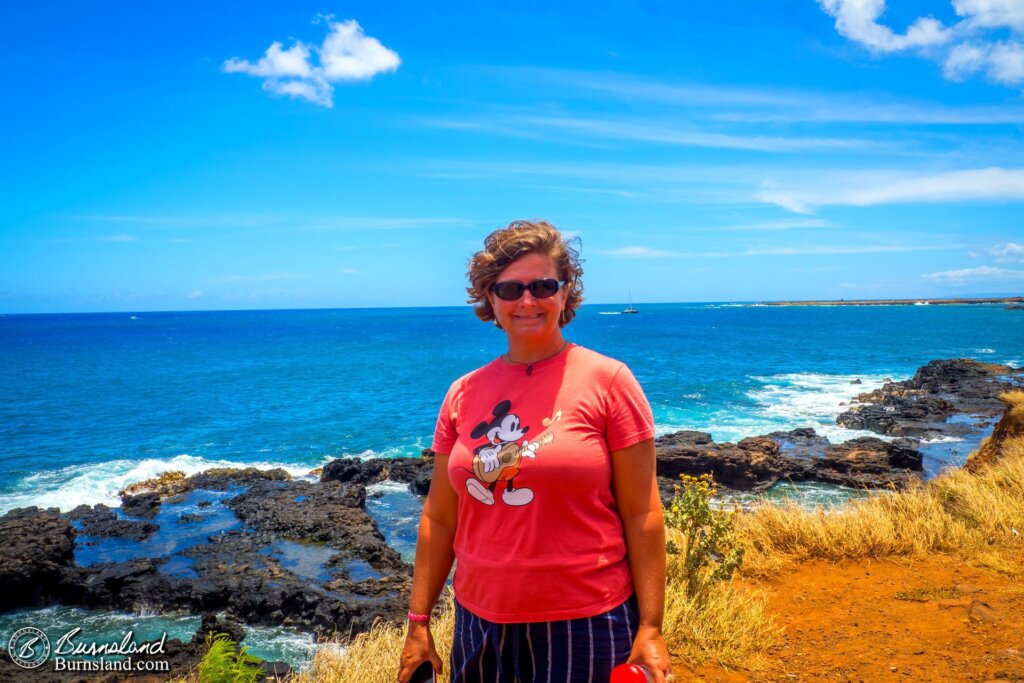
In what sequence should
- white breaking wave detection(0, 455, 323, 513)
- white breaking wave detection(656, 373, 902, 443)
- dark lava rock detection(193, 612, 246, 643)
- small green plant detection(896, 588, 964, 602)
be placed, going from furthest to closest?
white breaking wave detection(656, 373, 902, 443) < white breaking wave detection(0, 455, 323, 513) < dark lava rock detection(193, 612, 246, 643) < small green plant detection(896, 588, 964, 602)

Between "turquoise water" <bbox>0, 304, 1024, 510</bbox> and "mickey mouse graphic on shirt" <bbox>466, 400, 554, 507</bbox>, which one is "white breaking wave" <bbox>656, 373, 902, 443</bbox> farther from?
"mickey mouse graphic on shirt" <bbox>466, 400, 554, 507</bbox>

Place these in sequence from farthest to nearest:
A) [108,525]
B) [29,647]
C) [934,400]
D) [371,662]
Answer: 1. [934,400]
2. [108,525]
3. [29,647]
4. [371,662]

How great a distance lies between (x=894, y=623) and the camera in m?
5.00

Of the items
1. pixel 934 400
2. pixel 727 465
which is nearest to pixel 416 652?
pixel 727 465

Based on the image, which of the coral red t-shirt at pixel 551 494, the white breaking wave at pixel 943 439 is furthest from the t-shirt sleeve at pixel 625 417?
the white breaking wave at pixel 943 439

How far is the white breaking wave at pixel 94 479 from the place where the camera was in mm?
16016

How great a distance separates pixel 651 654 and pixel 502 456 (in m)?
0.76

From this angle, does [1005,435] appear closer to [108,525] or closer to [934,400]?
[934,400]

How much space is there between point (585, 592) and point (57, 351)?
86612 mm

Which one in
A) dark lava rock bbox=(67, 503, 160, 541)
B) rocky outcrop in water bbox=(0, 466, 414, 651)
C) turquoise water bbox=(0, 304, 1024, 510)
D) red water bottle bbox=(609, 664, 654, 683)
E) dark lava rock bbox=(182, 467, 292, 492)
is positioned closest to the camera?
red water bottle bbox=(609, 664, 654, 683)

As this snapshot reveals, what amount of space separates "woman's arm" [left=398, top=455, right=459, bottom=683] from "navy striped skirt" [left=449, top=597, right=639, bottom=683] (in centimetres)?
34

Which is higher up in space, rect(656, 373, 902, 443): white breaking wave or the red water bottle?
the red water bottle

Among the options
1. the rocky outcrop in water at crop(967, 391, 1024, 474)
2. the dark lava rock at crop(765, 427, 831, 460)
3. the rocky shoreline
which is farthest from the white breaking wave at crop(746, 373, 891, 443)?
the rocky outcrop in water at crop(967, 391, 1024, 474)

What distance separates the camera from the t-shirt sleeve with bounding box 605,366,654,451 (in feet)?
6.75
